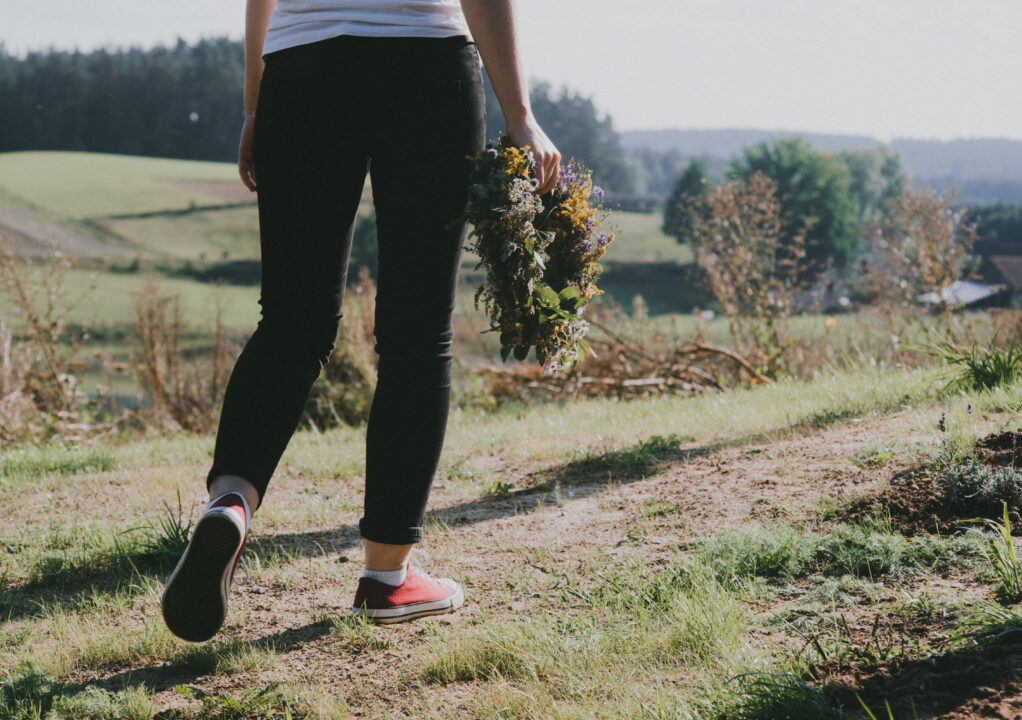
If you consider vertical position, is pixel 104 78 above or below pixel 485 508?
above

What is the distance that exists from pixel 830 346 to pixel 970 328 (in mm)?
1408

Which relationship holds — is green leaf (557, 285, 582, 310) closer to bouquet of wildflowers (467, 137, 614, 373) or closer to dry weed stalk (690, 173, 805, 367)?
bouquet of wildflowers (467, 137, 614, 373)

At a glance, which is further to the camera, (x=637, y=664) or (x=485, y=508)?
(x=485, y=508)

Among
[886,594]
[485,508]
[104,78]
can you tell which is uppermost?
[104,78]

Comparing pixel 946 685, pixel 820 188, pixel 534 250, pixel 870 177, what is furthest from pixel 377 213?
pixel 870 177

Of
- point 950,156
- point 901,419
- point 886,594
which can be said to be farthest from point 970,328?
point 950,156

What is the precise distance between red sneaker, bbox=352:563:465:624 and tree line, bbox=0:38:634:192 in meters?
51.6

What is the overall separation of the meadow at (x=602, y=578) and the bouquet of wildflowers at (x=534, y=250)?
0.69 m

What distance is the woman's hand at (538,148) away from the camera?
1.93 m

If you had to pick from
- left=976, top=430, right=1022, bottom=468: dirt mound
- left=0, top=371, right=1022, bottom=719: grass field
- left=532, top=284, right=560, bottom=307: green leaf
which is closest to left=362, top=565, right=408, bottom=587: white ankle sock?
left=0, top=371, right=1022, bottom=719: grass field

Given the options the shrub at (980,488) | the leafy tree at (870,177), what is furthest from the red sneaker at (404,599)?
the leafy tree at (870,177)

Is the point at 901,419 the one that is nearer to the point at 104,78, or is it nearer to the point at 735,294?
the point at 735,294

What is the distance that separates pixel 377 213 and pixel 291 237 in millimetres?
211

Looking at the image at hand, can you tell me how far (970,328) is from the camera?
23.3 ft
